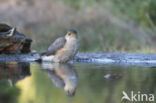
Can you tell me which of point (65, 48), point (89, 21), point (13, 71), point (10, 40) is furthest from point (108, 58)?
point (89, 21)

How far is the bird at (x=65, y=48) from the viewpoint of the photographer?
8352mm

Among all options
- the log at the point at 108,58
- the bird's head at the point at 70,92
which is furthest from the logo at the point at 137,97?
the log at the point at 108,58

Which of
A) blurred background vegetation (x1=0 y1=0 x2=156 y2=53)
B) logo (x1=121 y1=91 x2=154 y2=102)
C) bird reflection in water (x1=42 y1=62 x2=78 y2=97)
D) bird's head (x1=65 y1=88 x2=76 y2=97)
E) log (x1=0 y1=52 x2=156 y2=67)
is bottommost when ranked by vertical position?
logo (x1=121 y1=91 x2=154 y2=102)

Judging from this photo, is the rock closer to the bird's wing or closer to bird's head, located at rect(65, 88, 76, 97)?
the bird's wing

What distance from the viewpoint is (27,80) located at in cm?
633

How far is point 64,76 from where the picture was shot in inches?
259

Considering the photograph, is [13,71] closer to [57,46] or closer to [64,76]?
[64,76]

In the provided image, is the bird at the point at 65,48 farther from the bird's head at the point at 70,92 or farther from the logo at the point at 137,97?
the logo at the point at 137,97

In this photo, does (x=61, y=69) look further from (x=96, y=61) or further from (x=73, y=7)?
(x=73, y=7)

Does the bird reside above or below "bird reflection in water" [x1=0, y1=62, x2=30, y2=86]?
above

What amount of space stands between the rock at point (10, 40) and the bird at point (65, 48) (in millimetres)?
1083

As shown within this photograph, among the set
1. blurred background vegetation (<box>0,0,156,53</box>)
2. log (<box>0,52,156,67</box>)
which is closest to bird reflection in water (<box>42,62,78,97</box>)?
log (<box>0,52,156,67</box>)

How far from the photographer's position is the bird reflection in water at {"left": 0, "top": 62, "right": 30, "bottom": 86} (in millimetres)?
6448

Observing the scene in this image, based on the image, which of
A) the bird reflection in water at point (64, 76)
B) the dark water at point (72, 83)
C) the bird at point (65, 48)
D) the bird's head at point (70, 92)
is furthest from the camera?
the bird at point (65, 48)
